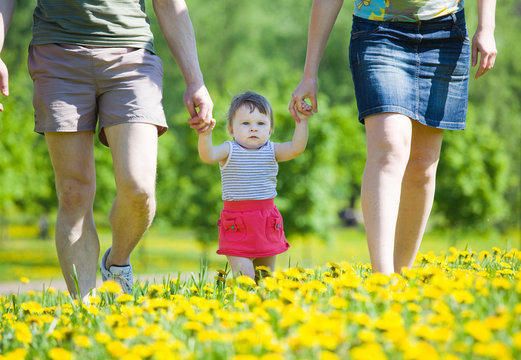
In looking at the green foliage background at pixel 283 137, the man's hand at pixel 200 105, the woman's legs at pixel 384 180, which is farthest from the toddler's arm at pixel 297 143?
the green foliage background at pixel 283 137

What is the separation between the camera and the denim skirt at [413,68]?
327cm

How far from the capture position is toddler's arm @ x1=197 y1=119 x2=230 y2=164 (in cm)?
378

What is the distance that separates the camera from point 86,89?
11.2ft

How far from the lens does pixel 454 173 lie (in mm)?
21469

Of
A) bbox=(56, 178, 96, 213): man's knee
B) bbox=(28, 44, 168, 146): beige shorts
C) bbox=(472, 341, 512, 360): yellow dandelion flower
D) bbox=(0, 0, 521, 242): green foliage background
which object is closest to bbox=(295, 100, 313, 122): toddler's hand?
bbox=(28, 44, 168, 146): beige shorts

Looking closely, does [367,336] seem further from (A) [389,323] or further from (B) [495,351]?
(B) [495,351]

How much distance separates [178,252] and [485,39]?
87.3 ft

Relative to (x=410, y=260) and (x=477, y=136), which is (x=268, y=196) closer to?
(x=410, y=260)

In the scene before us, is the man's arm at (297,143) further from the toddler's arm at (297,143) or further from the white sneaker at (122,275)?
the white sneaker at (122,275)

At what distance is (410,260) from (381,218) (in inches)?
27.1

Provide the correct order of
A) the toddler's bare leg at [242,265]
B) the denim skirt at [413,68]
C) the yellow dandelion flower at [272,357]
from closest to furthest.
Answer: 1. the yellow dandelion flower at [272,357]
2. the denim skirt at [413,68]
3. the toddler's bare leg at [242,265]

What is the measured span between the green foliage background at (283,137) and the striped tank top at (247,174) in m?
13.5

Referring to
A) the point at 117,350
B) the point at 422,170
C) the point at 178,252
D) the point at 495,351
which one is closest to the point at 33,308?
the point at 117,350

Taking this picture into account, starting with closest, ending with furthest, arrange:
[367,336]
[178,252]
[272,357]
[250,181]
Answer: [272,357] → [367,336] → [250,181] → [178,252]
